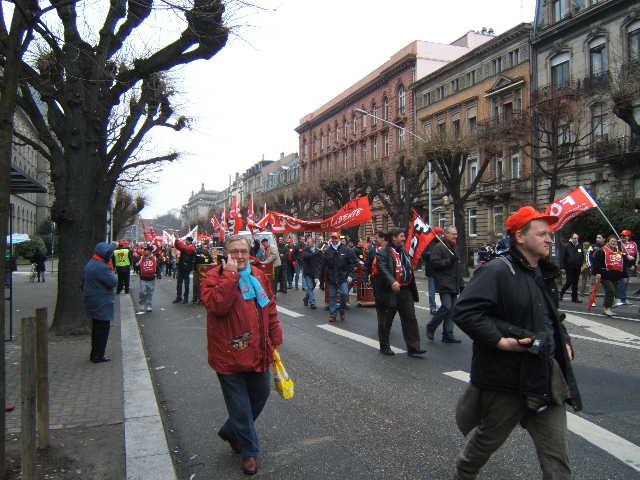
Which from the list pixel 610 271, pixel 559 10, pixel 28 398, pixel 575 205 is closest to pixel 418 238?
pixel 575 205

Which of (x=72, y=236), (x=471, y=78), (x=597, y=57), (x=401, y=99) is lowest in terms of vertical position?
(x=72, y=236)

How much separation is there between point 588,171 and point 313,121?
4626cm

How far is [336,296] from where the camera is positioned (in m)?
12.6

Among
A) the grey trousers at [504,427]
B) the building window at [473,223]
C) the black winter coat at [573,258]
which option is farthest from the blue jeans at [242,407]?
the building window at [473,223]

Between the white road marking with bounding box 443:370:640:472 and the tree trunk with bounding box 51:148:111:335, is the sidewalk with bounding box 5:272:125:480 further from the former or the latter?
the white road marking with bounding box 443:370:640:472

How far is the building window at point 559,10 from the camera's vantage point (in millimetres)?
34969

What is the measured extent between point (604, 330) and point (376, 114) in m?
51.2

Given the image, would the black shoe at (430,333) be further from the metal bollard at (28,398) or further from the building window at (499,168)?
the building window at (499,168)

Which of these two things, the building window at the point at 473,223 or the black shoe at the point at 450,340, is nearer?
the black shoe at the point at 450,340

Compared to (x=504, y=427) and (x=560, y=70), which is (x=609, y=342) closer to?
(x=504, y=427)

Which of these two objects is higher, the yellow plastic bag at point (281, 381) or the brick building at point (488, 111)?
the brick building at point (488, 111)

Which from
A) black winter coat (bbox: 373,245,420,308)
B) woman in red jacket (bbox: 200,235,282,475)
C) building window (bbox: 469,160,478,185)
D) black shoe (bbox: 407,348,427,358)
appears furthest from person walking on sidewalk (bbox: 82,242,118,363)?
building window (bbox: 469,160,478,185)

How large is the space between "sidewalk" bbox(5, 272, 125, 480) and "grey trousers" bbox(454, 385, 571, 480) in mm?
2374

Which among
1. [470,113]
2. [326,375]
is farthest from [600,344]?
[470,113]
